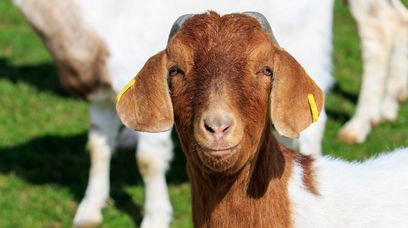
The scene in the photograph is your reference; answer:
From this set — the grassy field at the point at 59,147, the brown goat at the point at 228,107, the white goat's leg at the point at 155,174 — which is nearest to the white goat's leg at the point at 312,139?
the grassy field at the point at 59,147

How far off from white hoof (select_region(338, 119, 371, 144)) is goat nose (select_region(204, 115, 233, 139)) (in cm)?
521

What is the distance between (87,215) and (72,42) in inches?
52.5

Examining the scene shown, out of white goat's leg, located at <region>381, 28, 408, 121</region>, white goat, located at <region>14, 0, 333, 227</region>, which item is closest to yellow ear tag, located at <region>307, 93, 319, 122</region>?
white goat, located at <region>14, 0, 333, 227</region>

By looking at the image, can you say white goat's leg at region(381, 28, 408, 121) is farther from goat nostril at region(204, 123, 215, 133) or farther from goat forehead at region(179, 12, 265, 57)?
goat nostril at region(204, 123, 215, 133)

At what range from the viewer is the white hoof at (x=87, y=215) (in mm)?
7176

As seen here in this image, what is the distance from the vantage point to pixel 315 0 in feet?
23.2

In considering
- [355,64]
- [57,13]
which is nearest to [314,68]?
[57,13]

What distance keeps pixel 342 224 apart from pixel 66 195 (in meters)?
3.70

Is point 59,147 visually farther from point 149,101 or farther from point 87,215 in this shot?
point 149,101

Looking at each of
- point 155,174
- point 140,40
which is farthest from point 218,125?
point 155,174

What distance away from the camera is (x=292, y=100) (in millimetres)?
4047

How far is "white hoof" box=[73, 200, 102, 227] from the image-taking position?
23.5ft

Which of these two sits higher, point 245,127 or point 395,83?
point 245,127

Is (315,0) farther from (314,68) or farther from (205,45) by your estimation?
(205,45)
